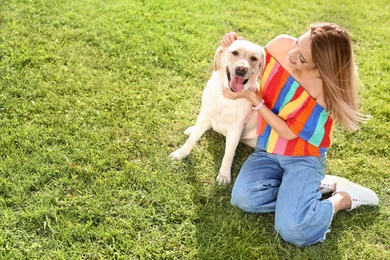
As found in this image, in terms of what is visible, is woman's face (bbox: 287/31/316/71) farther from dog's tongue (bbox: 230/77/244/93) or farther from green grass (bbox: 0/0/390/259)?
green grass (bbox: 0/0/390/259)

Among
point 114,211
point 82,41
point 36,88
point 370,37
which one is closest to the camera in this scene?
point 114,211

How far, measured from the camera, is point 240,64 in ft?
9.19

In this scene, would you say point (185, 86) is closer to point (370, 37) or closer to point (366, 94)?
point (366, 94)

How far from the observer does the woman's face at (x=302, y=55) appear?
276 centimetres

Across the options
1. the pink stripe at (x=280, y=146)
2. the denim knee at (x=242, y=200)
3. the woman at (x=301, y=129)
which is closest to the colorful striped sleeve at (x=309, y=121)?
the woman at (x=301, y=129)

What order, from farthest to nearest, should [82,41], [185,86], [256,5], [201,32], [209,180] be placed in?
1. [256,5]
2. [201,32]
3. [82,41]
4. [185,86]
5. [209,180]

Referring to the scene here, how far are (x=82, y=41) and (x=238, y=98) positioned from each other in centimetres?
237

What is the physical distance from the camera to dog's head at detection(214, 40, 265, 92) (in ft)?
9.33

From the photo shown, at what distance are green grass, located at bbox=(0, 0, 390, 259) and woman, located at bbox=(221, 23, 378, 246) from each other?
149 mm

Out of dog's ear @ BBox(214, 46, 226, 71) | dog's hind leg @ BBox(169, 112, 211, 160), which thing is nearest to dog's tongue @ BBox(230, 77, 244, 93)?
dog's ear @ BBox(214, 46, 226, 71)

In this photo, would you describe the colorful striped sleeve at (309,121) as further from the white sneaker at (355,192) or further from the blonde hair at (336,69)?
the white sneaker at (355,192)

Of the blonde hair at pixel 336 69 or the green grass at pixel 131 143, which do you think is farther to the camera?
the green grass at pixel 131 143

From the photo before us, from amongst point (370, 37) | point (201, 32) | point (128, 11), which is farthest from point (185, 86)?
point (370, 37)

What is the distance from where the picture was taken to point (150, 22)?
5.12m
